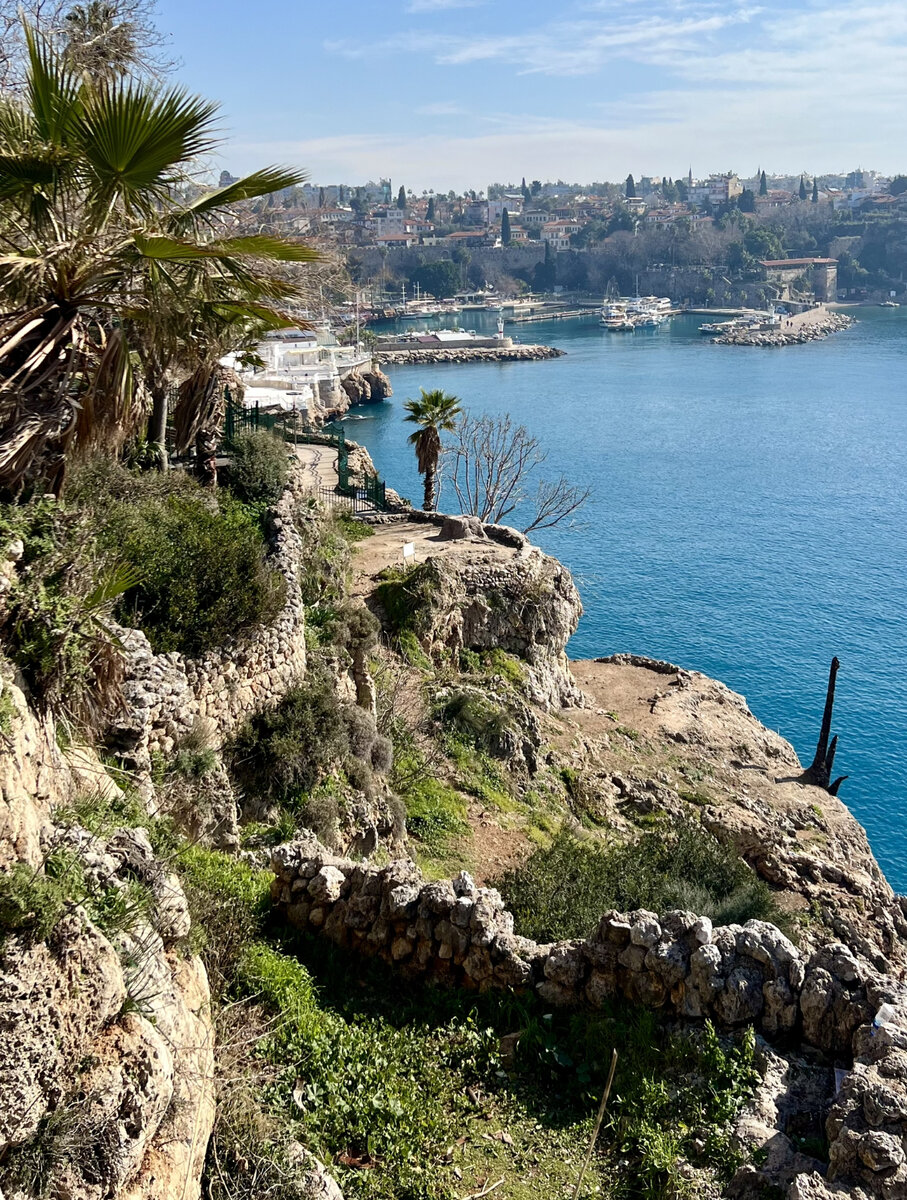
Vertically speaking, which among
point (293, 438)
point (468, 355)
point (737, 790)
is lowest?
point (737, 790)

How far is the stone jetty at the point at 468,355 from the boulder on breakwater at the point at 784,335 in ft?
83.7

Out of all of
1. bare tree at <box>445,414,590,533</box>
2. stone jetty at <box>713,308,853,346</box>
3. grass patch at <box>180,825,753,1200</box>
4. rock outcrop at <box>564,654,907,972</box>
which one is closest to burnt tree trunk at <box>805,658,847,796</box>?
rock outcrop at <box>564,654,907,972</box>

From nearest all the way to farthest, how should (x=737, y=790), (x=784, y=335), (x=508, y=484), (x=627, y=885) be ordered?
(x=627, y=885) < (x=737, y=790) < (x=508, y=484) < (x=784, y=335)

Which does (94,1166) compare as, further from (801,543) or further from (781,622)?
(801,543)

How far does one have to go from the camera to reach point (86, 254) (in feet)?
26.7

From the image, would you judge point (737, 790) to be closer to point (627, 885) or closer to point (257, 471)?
point (627, 885)

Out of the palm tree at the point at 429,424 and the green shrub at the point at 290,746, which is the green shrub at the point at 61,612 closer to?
the green shrub at the point at 290,746

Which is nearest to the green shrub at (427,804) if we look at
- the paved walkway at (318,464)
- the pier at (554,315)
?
the paved walkway at (318,464)

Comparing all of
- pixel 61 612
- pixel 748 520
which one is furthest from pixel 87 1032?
pixel 748 520

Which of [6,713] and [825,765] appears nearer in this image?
[6,713]

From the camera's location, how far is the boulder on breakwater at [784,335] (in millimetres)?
125562

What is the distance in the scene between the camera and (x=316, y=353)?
3548 inches

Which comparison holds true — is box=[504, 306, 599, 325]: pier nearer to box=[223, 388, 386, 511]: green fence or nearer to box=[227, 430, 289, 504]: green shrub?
box=[223, 388, 386, 511]: green fence

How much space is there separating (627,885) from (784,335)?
126953 millimetres
